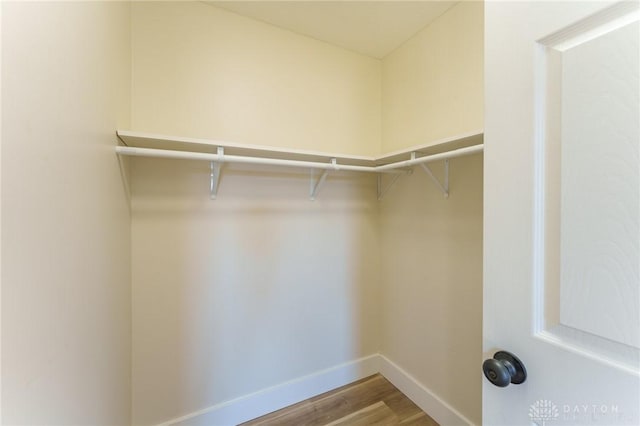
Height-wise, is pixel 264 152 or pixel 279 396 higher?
pixel 264 152

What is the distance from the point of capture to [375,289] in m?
2.01

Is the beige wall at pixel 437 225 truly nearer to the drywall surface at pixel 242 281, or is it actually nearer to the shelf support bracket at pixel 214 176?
the drywall surface at pixel 242 281

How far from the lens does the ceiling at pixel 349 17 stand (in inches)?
57.4

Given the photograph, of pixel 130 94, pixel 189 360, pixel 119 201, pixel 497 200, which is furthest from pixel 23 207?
pixel 189 360

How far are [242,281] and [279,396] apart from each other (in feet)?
2.61

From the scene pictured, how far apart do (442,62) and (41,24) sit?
1.70m

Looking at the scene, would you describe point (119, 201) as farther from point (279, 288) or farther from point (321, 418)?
point (321, 418)

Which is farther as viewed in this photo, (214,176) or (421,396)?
(421,396)

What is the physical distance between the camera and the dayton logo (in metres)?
0.49

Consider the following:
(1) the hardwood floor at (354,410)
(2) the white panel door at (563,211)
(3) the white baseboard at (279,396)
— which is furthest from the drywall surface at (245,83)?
(1) the hardwood floor at (354,410)

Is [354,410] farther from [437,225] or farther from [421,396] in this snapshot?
[437,225]

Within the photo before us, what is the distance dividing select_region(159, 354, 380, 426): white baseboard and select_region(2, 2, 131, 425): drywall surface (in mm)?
625

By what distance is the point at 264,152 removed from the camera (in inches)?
53.4

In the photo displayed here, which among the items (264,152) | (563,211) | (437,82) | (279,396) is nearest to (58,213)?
(264,152)
